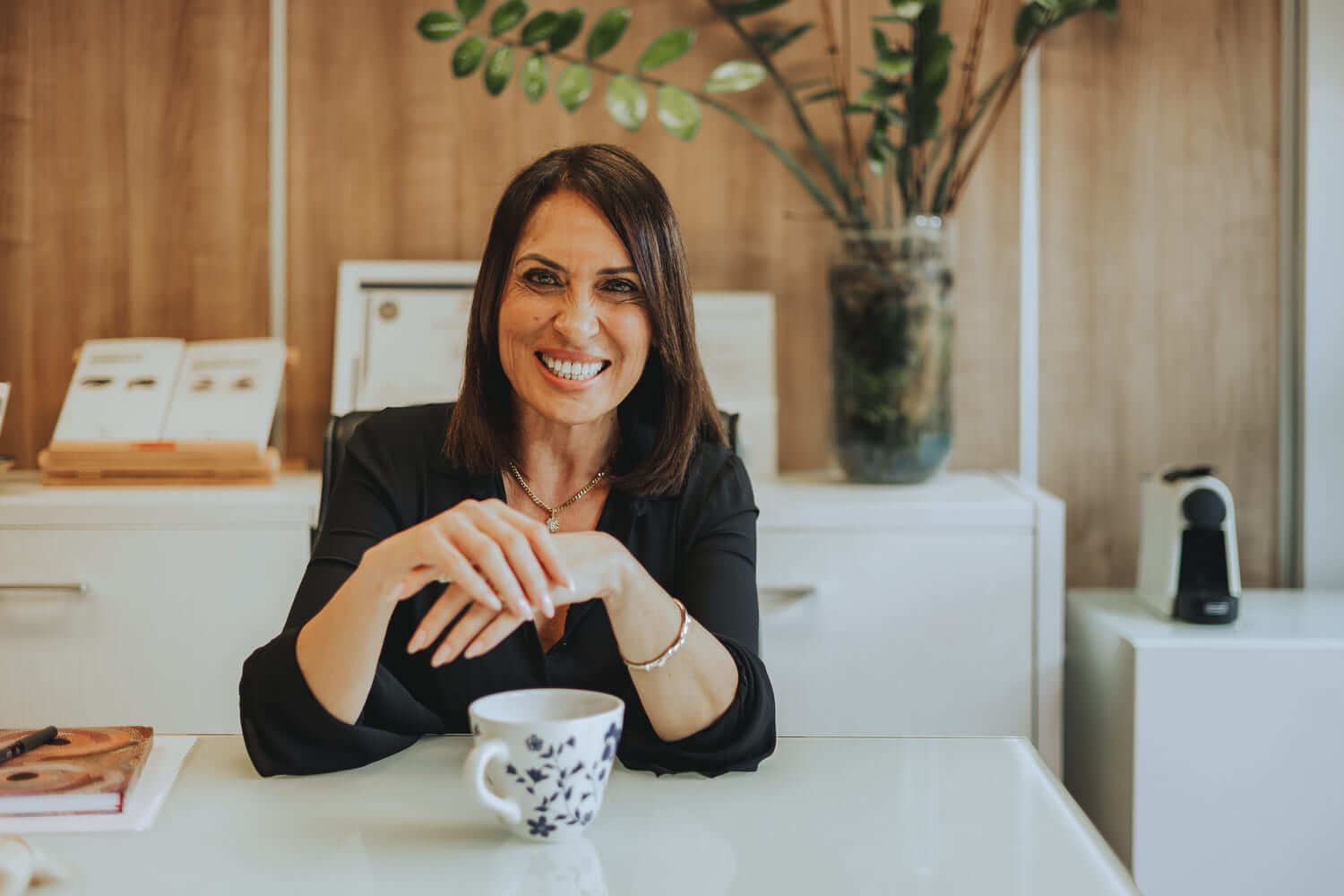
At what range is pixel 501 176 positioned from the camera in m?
2.34

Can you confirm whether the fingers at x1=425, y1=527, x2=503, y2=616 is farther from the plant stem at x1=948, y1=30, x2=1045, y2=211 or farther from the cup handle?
the plant stem at x1=948, y1=30, x2=1045, y2=211

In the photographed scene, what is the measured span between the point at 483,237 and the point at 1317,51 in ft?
5.38

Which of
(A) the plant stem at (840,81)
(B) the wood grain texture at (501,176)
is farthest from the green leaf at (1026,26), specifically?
(A) the plant stem at (840,81)

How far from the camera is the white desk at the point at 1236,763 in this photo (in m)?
1.80

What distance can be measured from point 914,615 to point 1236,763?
1.74 ft

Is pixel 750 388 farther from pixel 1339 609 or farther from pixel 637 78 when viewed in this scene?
pixel 1339 609

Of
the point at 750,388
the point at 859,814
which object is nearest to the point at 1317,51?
the point at 750,388

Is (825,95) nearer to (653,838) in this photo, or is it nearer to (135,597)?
(135,597)

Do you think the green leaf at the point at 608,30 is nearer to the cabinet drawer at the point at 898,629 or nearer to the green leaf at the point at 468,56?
the green leaf at the point at 468,56

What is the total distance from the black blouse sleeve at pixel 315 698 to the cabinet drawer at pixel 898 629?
795mm

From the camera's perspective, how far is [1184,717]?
181cm

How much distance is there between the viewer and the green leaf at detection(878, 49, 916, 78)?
2.00 metres

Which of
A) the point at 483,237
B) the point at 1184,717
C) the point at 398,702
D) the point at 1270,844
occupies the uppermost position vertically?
the point at 483,237

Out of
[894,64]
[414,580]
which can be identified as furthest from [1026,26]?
[414,580]
